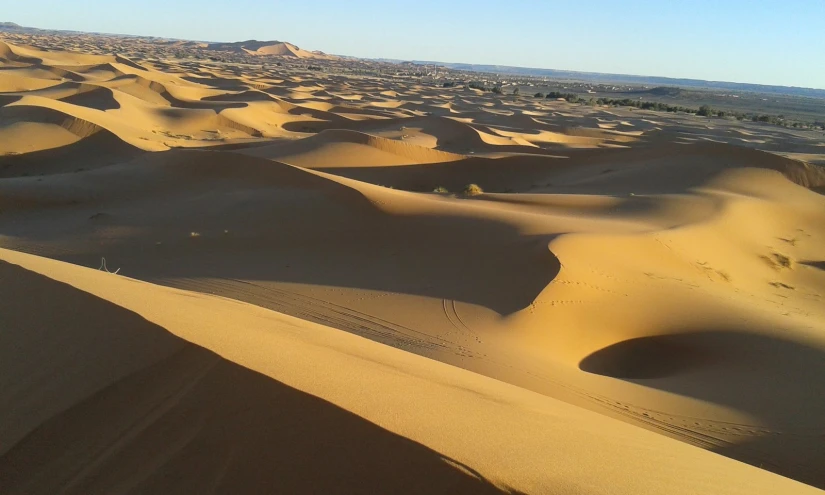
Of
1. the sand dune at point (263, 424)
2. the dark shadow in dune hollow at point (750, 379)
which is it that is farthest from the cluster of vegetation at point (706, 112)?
the sand dune at point (263, 424)

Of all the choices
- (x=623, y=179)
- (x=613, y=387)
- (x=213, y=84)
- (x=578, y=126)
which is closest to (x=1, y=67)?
(x=213, y=84)

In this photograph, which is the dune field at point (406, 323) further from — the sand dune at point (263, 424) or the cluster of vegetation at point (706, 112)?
the cluster of vegetation at point (706, 112)

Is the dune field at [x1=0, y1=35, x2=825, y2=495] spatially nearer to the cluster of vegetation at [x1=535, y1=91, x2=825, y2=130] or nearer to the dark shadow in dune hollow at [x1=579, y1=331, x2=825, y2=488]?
the dark shadow in dune hollow at [x1=579, y1=331, x2=825, y2=488]

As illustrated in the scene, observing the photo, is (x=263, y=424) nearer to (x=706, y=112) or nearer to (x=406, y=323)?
(x=406, y=323)

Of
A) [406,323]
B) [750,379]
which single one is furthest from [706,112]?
[406,323]

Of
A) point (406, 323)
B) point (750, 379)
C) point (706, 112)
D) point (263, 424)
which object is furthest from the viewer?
point (706, 112)

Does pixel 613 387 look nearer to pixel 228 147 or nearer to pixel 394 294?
pixel 394 294

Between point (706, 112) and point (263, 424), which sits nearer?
point (263, 424)

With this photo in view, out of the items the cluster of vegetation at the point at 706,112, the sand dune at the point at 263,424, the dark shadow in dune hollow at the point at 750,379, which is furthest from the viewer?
the cluster of vegetation at the point at 706,112
